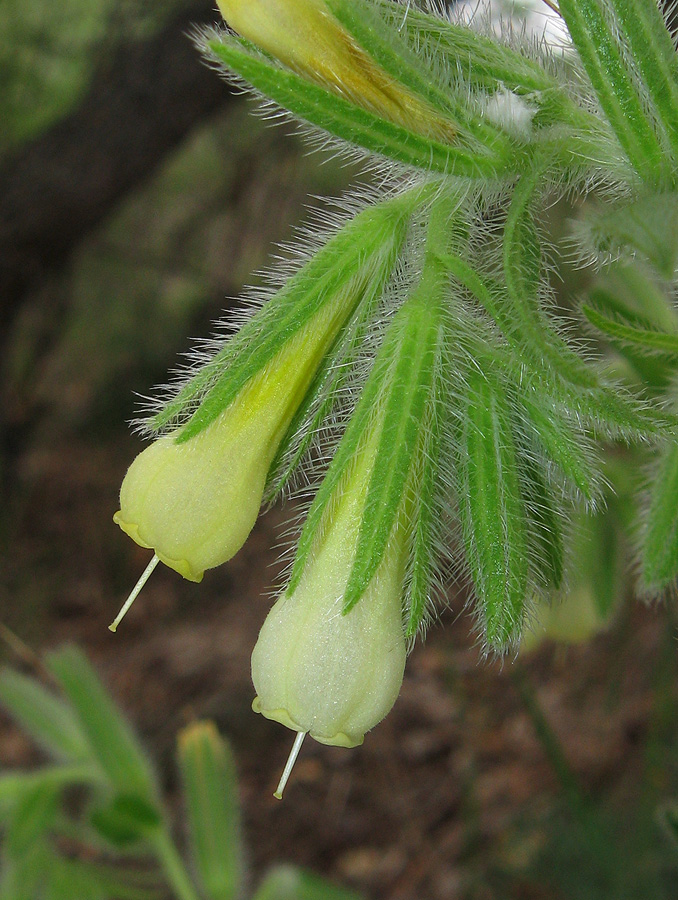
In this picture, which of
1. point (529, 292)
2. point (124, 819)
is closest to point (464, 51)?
point (529, 292)

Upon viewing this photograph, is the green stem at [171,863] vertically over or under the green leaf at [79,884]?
over

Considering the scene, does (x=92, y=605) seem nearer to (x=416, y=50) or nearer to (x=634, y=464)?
(x=634, y=464)

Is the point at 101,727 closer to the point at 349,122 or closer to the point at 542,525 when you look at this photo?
the point at 542,525

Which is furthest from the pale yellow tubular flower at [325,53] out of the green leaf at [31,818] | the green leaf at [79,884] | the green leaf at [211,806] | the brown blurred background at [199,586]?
the green leaf at [79,884]

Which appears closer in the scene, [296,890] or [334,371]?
[334,371]

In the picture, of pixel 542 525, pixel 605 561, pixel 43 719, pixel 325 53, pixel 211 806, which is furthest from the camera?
pixel 43 719

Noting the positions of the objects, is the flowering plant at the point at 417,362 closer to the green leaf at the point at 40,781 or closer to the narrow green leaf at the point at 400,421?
the narrow green leaf at the point at 400,421

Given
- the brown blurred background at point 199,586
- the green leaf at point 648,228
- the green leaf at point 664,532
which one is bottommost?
the brown blurred background at point 199,586
